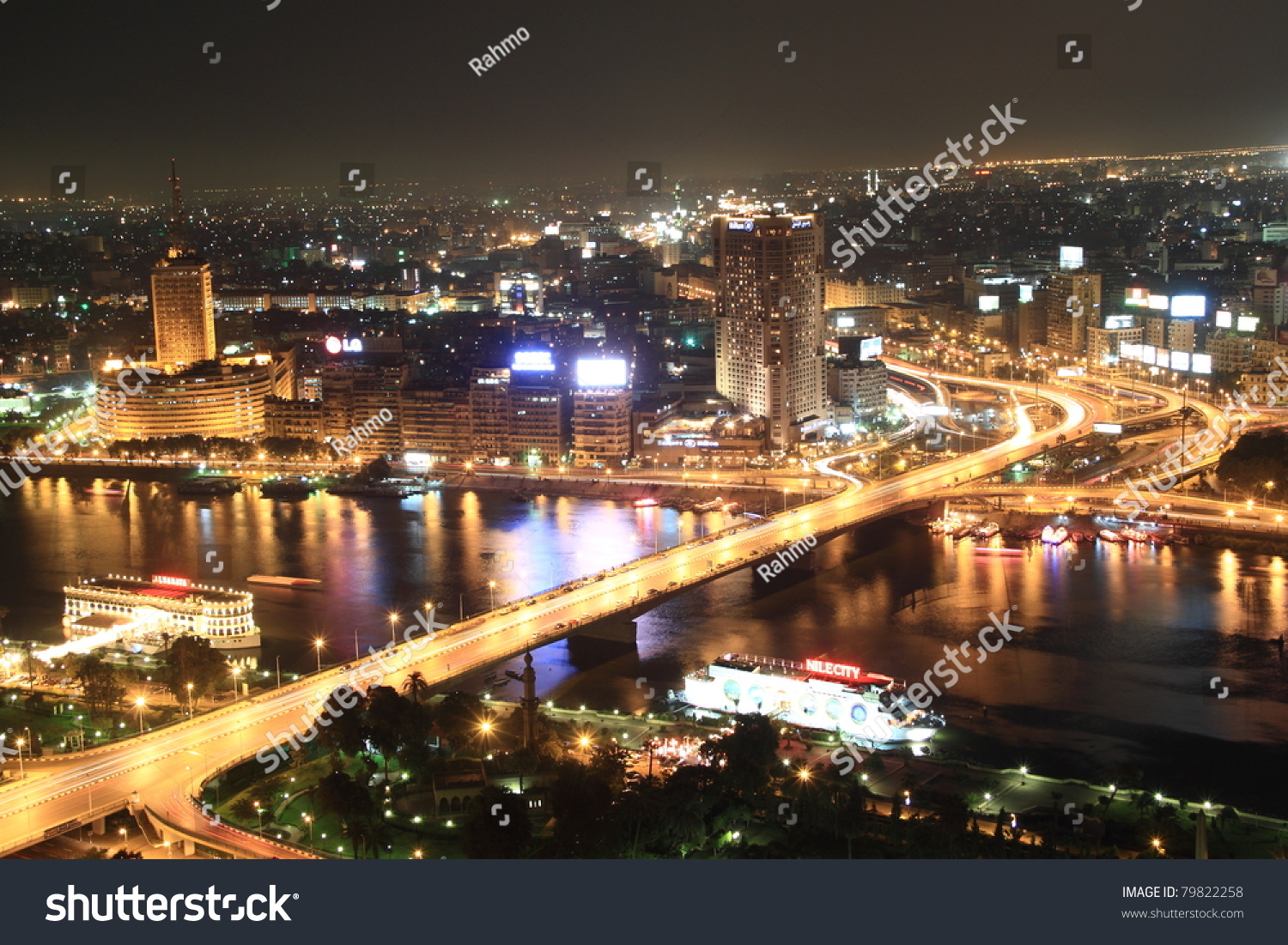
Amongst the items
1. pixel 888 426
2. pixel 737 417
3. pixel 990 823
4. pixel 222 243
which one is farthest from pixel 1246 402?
pixel 222 243

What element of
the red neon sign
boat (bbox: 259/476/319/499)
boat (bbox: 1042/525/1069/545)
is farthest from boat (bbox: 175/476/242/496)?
the red neon sign

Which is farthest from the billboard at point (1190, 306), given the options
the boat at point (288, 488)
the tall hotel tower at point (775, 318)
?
the boat at point (288, 488)

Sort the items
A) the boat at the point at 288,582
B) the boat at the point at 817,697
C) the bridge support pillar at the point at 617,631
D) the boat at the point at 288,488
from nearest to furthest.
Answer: the boat at the point at 817,697 → the bridge support pillar at the point at 617,631 → the boat at the point at 288,582 → the boat at the point at 288,488

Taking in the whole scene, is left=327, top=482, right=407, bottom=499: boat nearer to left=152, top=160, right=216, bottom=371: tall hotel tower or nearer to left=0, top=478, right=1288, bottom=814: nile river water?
left=0, top=478, right=1288, bottom=814: nile river water

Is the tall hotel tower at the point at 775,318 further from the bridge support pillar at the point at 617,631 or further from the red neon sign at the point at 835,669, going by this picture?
the red neon sign at the point at 835,669

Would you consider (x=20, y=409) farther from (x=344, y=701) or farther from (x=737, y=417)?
(x=344, y=701)
